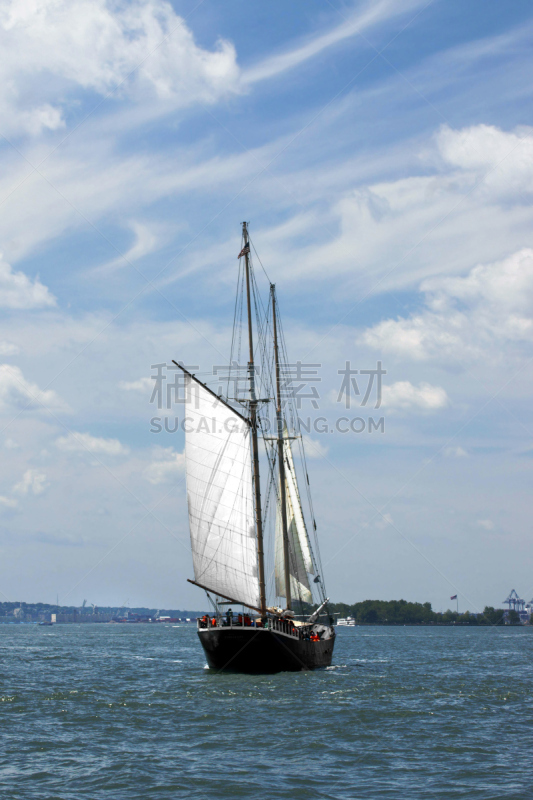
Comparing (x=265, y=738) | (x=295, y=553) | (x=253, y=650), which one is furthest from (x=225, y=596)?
A: (x=265, y=738)

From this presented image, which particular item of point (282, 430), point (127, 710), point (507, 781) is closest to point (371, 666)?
point (282, 430)

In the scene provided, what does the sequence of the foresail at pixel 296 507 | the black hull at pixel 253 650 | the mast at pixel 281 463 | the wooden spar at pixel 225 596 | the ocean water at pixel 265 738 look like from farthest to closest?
1. the foresail at pixel 296 507
2. the mast at pixel 281 463
3. the wooden spar at pixel 225 596
4. the black hull at pixel 253 650
5. the ocean water at pixel 265 738

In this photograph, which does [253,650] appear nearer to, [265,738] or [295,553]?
[295,553]

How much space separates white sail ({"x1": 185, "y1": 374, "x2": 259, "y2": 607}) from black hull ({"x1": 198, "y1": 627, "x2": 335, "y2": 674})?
11.6 feet

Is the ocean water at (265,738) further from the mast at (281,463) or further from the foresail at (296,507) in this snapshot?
the foresail at (296,507)

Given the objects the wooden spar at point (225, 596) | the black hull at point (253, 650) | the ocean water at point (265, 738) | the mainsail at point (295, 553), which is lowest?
the ocean water at point (265, 738)

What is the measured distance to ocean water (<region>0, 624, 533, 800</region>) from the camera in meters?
22.0

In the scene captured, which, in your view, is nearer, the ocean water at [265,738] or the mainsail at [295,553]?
the ocean water at [265,738]

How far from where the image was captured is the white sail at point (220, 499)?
162 ft

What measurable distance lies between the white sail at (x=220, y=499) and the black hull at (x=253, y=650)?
11.6 feet

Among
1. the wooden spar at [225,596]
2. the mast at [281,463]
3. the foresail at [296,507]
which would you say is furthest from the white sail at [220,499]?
the foresail at [296,507]

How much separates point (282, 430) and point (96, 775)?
41767 millimetres

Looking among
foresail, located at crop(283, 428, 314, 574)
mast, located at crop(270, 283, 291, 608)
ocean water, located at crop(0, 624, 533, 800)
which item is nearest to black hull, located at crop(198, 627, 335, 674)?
ocean water, located at crop(0, 624, 533, 800)

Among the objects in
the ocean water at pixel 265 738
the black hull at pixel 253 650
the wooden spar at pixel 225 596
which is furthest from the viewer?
the wooden spar at pixel 225 596
